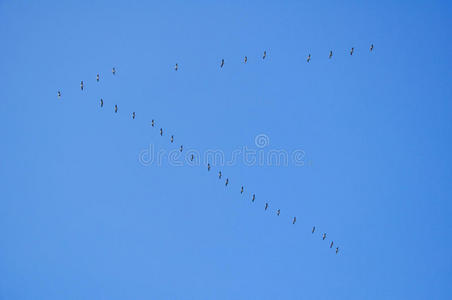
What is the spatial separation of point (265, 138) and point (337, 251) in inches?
69.5

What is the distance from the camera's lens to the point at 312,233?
181 inches

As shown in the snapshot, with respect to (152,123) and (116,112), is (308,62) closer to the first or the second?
(152,123)

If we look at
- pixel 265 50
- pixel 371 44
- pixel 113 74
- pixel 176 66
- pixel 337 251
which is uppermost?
pixel 371 44

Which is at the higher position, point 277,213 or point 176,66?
point 176,66

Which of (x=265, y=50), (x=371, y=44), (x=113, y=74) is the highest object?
(x=371, y=44)

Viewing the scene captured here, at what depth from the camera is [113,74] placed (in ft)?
15.3

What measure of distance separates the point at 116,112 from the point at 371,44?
3599 millimetres

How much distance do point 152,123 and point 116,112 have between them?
0.51 metres

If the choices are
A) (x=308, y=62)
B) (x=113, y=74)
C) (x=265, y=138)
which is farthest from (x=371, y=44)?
(x=113, y=74)

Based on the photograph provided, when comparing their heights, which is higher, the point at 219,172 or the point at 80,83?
the point at 80,83

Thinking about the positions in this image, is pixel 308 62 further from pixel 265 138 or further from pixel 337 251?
pixel 337 251

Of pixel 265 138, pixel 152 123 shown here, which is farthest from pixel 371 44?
pixel 152 123

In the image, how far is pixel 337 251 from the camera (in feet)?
15.0

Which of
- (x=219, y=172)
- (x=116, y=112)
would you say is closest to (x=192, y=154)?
(x=219, y=172)
